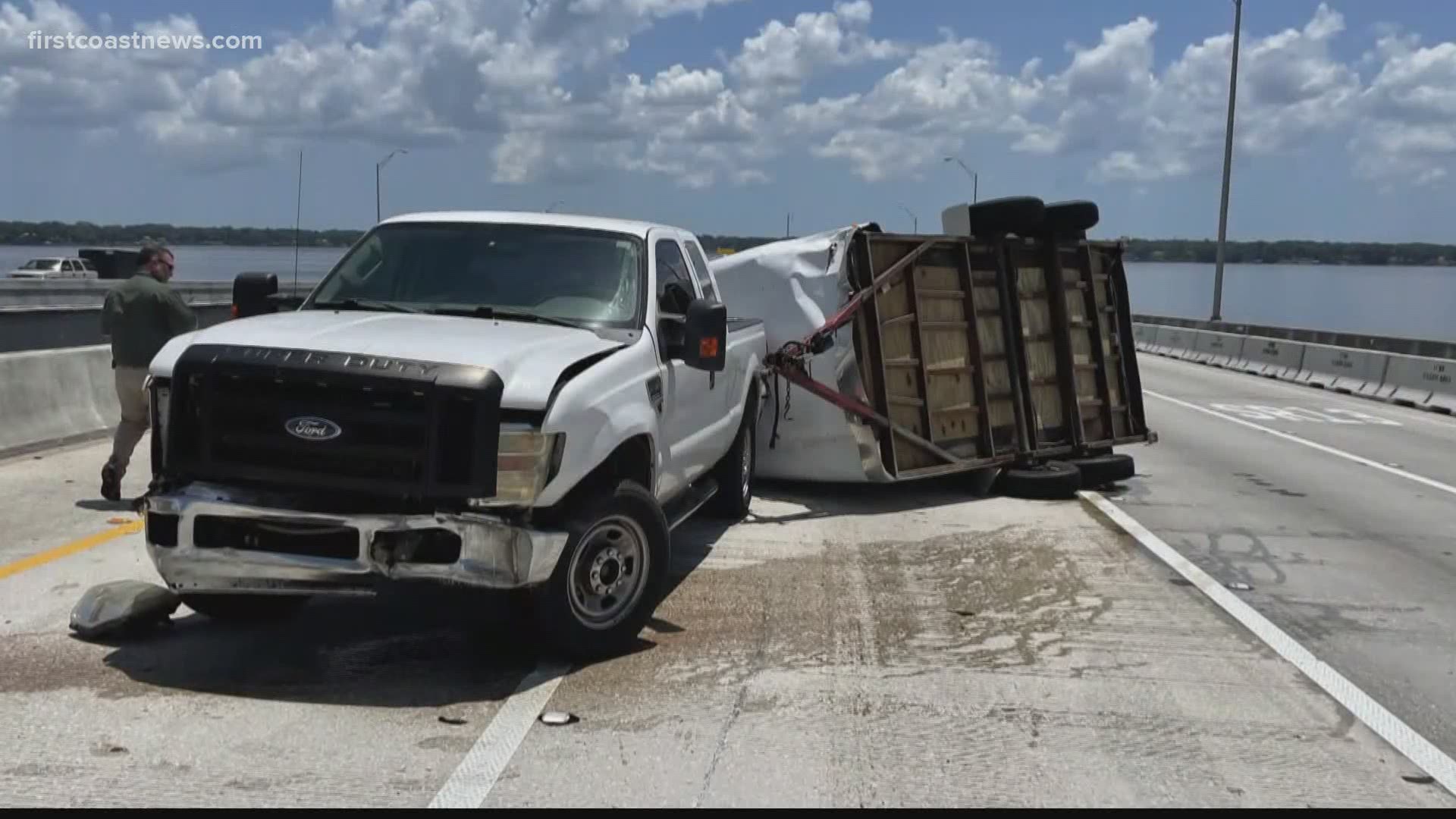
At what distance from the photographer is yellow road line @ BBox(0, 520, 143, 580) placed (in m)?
7.61

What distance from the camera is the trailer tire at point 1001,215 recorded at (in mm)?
11320

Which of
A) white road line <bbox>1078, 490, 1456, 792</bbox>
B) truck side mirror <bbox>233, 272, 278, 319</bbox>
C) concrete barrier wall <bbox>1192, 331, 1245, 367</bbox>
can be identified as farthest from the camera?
concrete barrier wall <bbox>1192, 331, 1245, 367</bbox>

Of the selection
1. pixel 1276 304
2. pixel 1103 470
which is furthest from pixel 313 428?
pixel 1276 304

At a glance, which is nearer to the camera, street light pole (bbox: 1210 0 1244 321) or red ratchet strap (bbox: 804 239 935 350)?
red ratchet strap (bbox: 804 239 935 350)

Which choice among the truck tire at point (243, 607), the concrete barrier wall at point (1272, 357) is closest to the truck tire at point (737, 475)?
the truck tire at point (243, 607)

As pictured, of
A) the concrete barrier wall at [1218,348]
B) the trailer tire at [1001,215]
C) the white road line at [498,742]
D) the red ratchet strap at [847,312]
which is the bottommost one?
the white road line at [498,742]

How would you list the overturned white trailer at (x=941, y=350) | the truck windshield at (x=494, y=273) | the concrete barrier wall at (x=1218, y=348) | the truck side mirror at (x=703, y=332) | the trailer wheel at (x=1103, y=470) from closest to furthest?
1. the truck side mirror at (x=703, y=332)
2. the truck windshield at (x=494, y=273)
3. the overturned white trailer at (x=941, y=350)
4. the trailer wheel at (x=1103, y=470)
5. the concrete barrier wall at (x=1218, y=348)

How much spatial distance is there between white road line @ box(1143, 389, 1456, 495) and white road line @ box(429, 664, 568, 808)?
10.0 m

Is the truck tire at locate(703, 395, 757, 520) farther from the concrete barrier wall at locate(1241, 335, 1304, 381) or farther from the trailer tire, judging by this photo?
the concrete barrier wall at locate(1241, 335, 1304, 381)

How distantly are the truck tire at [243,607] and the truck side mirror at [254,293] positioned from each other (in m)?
1.65

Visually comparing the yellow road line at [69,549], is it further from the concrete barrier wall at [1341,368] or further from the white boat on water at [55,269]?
the white boat on water at [55,269]

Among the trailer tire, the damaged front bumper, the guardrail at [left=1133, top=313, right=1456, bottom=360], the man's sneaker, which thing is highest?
the trailer tire

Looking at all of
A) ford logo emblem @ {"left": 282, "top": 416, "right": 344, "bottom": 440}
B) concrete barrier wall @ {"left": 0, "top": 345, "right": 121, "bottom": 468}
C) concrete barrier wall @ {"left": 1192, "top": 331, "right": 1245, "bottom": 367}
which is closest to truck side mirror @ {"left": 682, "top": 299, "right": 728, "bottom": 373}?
ford logo emblem @ {"left": 282, "top": 416, "right": 344, "bottom": 440}

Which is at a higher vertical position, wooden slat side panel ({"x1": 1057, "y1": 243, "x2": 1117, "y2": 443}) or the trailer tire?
the trailer tire
